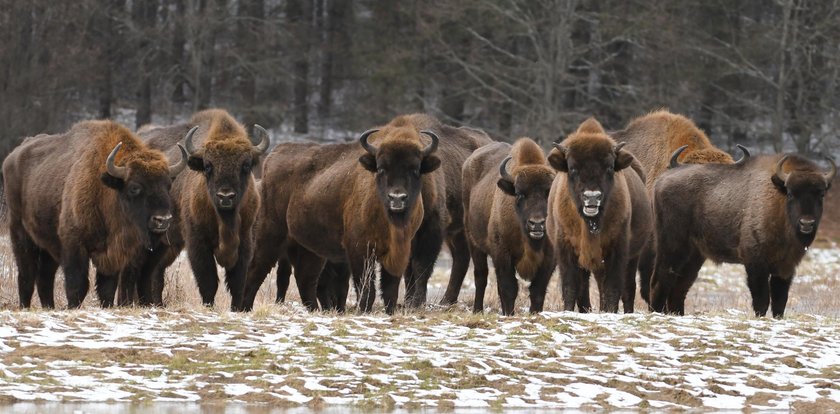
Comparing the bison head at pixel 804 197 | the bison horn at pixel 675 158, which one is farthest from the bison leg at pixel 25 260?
the bison head at pixel 804 197

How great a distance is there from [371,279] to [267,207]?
2.60m

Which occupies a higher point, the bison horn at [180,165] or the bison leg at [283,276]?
the bison horn at [180,165]

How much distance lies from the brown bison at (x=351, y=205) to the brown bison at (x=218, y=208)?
1142 millimetres

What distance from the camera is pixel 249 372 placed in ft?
37.5

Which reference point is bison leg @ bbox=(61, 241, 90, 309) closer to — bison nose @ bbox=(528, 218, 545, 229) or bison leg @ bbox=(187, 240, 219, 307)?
bison leg @ bbox=(187, 240, 219, 307)

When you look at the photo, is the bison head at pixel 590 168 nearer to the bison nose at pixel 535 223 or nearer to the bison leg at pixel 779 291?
the bison nose at pixel 535 223

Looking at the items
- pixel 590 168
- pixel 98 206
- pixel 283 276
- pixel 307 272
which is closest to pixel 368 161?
pixel 590 168

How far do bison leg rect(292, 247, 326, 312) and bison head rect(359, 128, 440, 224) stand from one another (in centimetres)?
262

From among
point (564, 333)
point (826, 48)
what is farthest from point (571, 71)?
point (564, 333)

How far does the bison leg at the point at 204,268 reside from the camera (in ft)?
51.9

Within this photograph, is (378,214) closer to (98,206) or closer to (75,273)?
(98,206)

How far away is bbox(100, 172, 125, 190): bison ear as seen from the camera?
602 inches

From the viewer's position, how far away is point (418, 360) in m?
11.9

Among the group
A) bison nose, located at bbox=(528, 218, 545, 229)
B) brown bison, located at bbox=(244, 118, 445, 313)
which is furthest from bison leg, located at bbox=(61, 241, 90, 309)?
bison nose, located at bbox=(528, 218, 545, 229)
